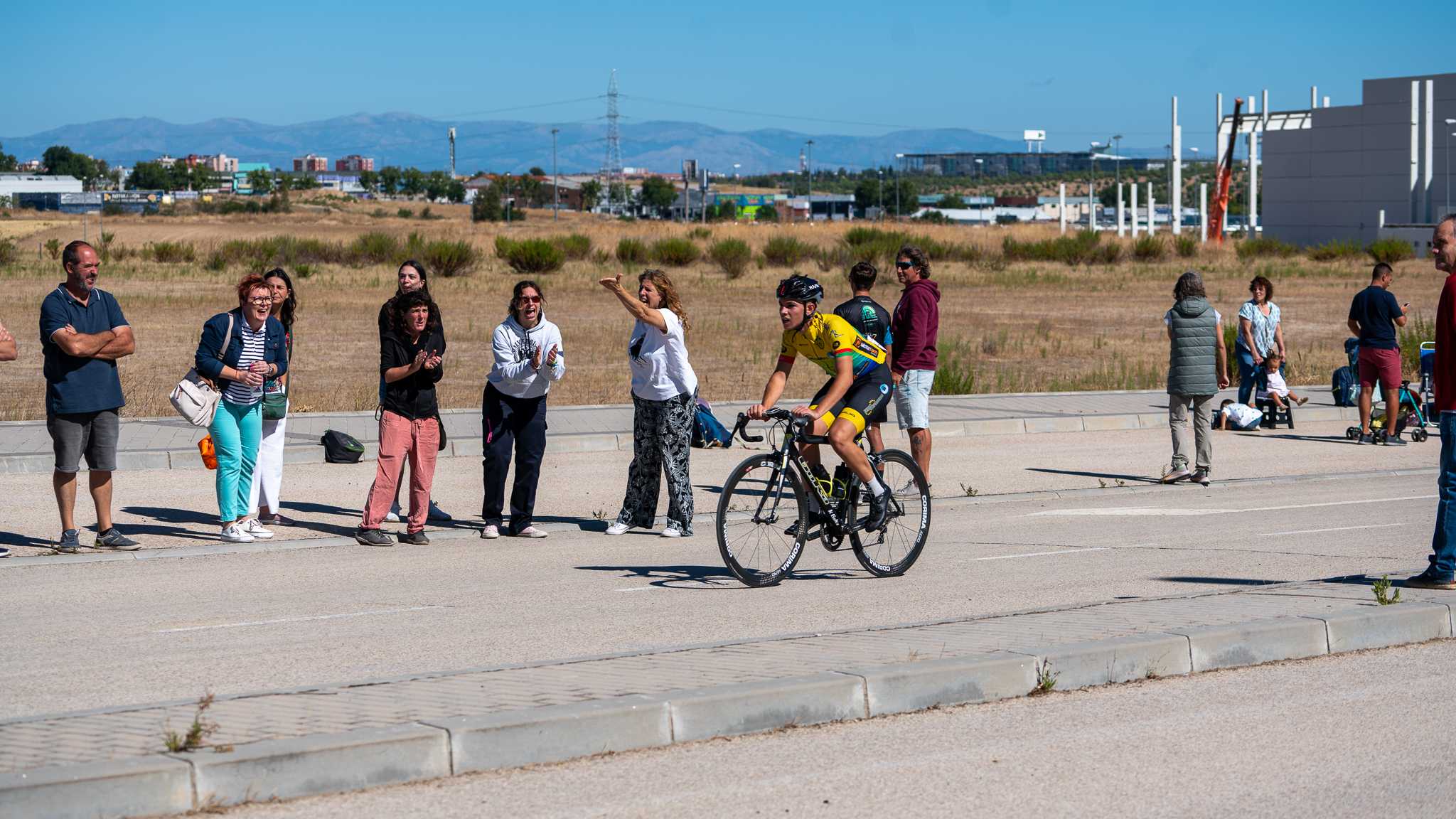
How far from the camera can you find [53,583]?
31.4ft

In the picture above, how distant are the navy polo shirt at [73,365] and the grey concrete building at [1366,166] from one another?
85661mm

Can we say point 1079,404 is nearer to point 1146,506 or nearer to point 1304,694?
point 1146,506

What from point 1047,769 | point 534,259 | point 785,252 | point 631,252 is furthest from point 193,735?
point 785,252

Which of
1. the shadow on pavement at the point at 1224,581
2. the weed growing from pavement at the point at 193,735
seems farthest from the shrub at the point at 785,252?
the weed growing from pavement at the point at 193,735

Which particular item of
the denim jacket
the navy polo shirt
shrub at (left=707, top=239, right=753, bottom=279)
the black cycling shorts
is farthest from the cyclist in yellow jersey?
shrub at (left=707, top=239, right=753, bottom=279)

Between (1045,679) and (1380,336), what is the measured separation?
11751 mm

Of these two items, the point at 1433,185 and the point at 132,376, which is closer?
the point at 132,376

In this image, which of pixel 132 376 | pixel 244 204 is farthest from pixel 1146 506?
pixel 244 204

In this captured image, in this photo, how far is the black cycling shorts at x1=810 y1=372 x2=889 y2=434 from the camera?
9297 millimetres

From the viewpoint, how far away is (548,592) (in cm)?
938

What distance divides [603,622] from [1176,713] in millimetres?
3099

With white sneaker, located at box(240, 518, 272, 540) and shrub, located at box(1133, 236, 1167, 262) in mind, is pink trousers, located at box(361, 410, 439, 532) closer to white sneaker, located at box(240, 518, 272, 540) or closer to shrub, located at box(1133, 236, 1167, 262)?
white sneaker, located at box(240, 518, 272, 540)

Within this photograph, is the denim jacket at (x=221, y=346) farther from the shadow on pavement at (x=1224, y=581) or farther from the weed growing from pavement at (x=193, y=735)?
the shadow on pavement at (x=1224, y=581)

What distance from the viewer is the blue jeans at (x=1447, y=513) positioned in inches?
336
